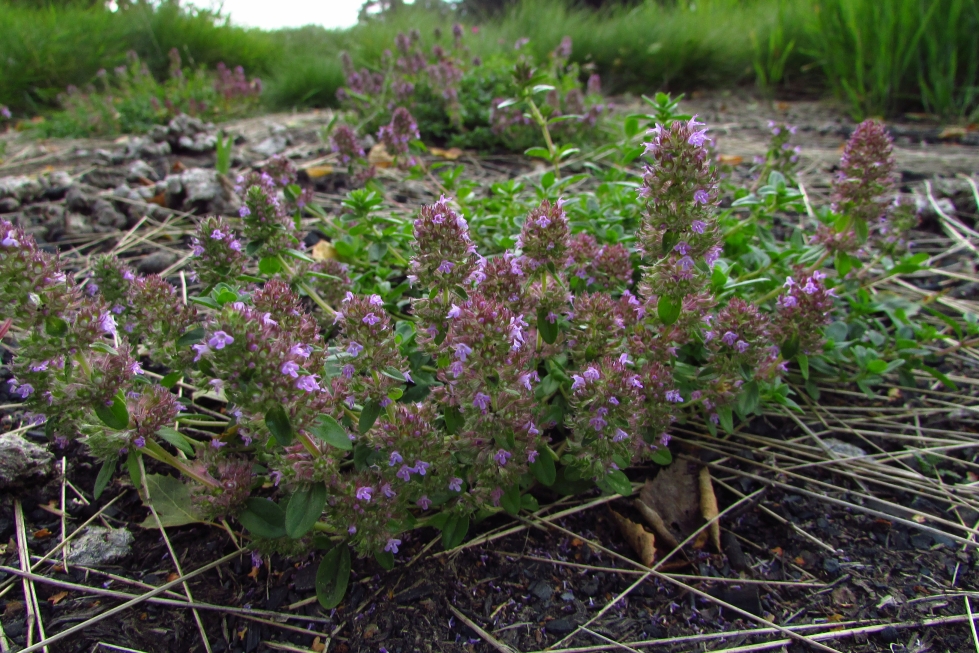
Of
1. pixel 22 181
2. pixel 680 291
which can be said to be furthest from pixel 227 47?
pixel 680 291

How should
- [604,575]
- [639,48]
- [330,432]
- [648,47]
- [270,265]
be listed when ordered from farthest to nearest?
[639,48] < [648,47] < [270,265] < [604,575] < [330,432]

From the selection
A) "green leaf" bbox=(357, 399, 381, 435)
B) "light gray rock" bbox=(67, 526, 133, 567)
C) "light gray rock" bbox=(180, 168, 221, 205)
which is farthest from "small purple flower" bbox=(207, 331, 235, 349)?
"light gray rock" bbox=(180, 168, 221, 205)

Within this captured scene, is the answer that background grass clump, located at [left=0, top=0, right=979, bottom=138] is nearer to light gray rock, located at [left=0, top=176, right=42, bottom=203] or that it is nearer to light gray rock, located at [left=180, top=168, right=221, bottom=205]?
light gray rock, located at [left=180, top=168, right=221, bottom=205]

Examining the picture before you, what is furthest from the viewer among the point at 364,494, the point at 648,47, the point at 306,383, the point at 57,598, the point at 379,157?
the point at 648,47

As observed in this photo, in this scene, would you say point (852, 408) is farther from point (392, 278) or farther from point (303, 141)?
point (303, 141)

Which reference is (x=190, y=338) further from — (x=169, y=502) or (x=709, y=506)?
(x=709, y=506)

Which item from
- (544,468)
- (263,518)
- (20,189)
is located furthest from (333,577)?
(20,189)
